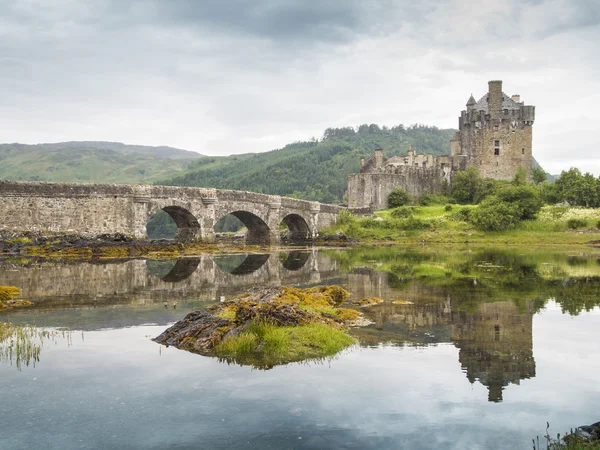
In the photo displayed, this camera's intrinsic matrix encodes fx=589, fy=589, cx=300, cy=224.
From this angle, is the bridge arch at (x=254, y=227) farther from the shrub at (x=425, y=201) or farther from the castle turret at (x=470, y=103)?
the castle turret at (x=470, y=103)

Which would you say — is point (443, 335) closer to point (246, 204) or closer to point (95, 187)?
point (95, 187)

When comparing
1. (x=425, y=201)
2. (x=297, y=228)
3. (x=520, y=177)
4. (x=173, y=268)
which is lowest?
(x=173, y=268)

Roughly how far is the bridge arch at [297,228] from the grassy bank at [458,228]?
2197 millimetres

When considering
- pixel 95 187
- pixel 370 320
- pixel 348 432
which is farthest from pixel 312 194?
pixel 348 432

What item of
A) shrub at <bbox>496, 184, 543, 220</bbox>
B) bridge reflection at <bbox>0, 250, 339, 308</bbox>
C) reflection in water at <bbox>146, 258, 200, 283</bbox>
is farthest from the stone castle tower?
reflection in water at <bbox>146, 258, 200, 283</bbox>

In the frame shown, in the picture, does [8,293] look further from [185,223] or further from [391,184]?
[391,184]

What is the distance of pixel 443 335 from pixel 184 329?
17.7 feet

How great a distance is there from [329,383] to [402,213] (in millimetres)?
46803

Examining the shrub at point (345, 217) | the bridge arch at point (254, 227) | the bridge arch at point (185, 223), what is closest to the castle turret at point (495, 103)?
the shrub at point (345, 217)

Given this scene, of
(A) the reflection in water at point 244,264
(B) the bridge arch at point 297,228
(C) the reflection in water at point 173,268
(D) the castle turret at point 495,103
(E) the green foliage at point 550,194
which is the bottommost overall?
(A) the reflection in water at point 244,264

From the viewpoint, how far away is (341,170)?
12388 cm

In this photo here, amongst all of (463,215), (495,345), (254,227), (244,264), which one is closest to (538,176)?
(463,215)

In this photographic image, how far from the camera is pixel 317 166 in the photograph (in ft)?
428

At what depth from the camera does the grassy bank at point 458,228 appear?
48156 mm
